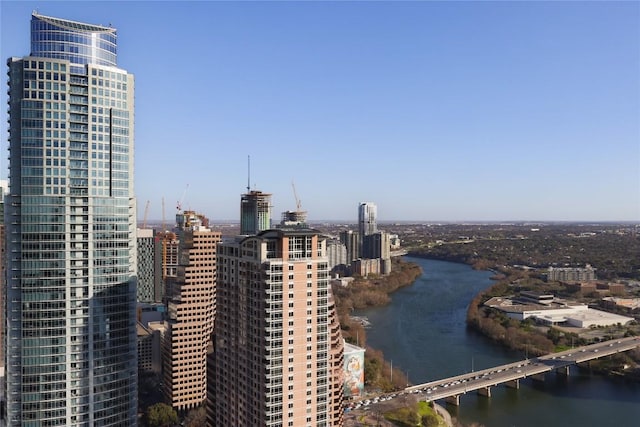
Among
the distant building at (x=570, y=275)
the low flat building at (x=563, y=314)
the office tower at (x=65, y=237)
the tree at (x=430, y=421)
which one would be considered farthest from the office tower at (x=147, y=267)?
the distant building at (x=570, y=275)

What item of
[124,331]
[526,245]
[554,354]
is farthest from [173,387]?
[526,245]

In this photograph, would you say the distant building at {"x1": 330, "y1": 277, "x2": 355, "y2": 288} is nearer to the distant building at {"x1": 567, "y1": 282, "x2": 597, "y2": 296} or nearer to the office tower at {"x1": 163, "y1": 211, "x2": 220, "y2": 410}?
the distant building at {"x1": 567, "y1": 282, "x2": 597, "y2": 296}

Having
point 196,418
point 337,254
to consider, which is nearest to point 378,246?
point 337,254

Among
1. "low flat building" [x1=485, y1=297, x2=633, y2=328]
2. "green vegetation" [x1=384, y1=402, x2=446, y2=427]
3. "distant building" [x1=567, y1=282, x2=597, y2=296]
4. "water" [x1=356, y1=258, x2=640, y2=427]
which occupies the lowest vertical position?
"water" [x1=356, y1=258, x2=640, y2=427]

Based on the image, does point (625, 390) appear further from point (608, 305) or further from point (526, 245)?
point (526, 245)

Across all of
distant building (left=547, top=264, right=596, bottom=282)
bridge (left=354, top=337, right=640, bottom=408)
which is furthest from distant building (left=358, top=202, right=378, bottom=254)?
bridge (left=354, top=337, right=640, bottom=408)

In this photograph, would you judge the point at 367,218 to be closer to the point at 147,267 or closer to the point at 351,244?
the point at 351,244
